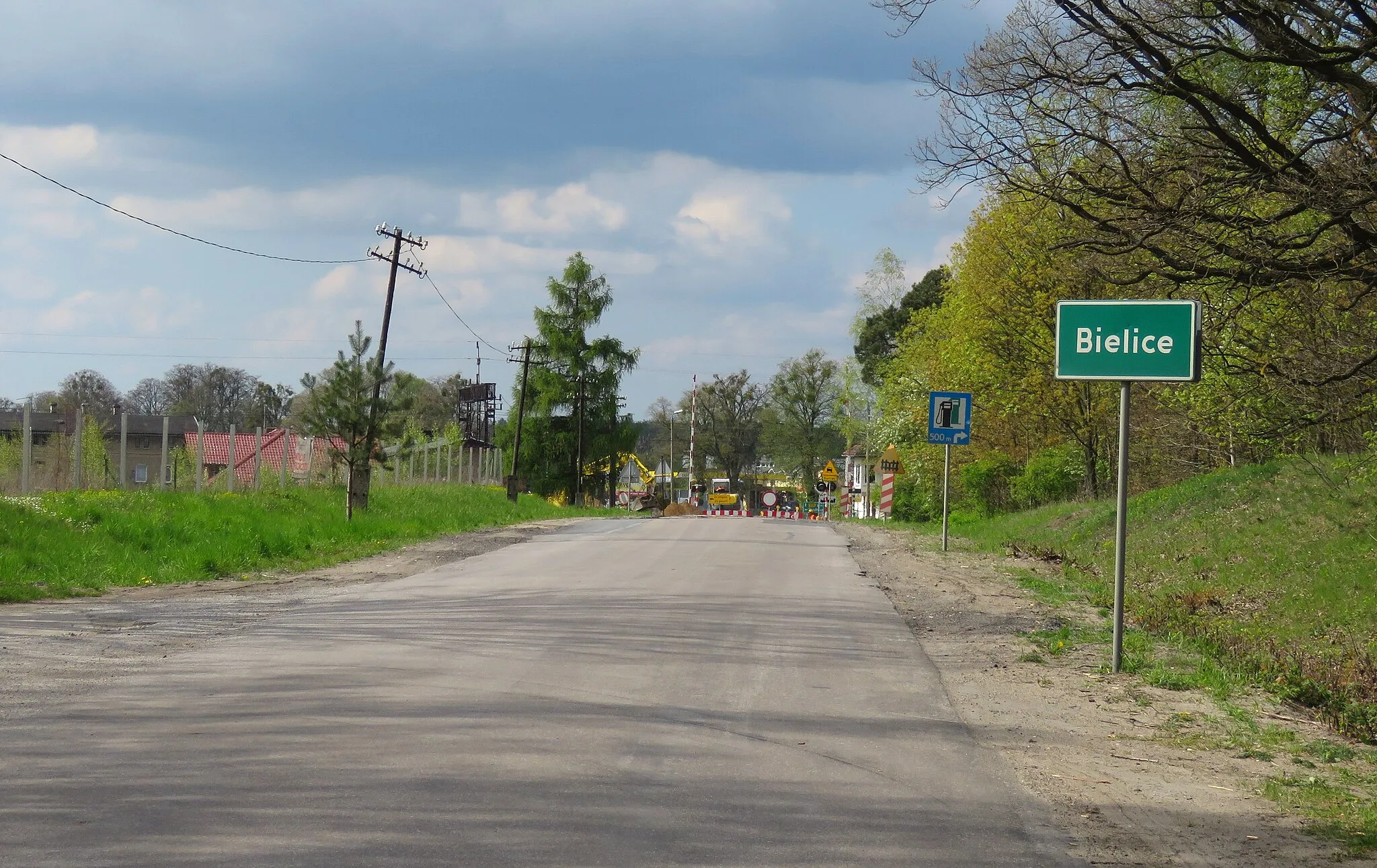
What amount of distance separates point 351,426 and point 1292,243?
66.6 feet

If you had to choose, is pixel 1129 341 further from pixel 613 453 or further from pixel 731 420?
pixel 731 420

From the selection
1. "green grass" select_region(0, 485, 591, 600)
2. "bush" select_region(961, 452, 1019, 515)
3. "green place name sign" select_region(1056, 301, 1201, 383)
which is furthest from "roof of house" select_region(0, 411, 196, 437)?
"bush" select_region(961, 452, 1019, 515)

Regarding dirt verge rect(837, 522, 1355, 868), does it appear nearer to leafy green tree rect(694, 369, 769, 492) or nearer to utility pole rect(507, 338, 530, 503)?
utility pole rect(507, 338, 530, 503)

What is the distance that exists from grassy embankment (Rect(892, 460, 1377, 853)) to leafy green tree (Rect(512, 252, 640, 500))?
42.3m

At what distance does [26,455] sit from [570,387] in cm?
4702

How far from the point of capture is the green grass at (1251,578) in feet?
31.9

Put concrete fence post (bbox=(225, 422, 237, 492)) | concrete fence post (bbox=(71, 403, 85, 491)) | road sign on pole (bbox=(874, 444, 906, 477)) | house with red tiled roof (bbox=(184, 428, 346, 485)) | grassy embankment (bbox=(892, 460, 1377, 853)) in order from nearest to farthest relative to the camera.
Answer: grassy embankment (bbox=(892, 460, 1377, 853)) → concrete fence post (bbox=(71, 403, 85, 491)) → concrete fence post (bbox=(225, 422, 237, 492)) → house with red tiled roof (bbox=(184, 428, 346, 485)) → road sign on pole (bbox=(874, 444, 906, 477))

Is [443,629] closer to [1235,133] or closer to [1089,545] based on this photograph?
[1235,133]

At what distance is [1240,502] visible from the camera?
21438mm

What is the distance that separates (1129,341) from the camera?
941 centimetres

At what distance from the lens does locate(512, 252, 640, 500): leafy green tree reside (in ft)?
224

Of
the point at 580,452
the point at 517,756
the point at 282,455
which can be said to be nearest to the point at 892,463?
the point at 282,455

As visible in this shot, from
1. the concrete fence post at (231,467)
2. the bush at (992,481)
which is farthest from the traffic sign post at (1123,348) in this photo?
the bush at (992,481)

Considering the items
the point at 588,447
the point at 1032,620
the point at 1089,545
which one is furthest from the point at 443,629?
the point at 588,447
